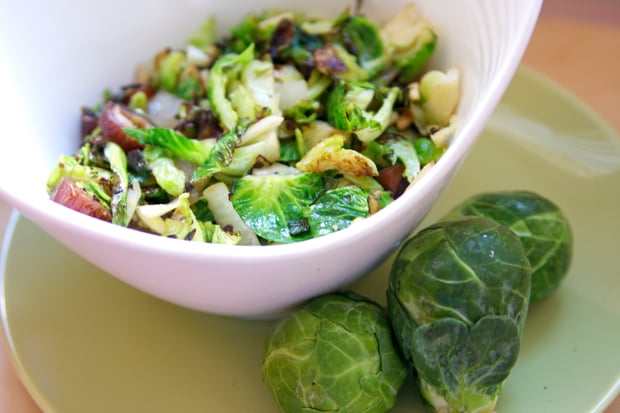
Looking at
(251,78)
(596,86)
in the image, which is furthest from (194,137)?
(596,86)

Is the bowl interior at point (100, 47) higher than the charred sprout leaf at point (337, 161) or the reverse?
higher

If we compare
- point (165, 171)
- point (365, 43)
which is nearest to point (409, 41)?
point (365, 43)

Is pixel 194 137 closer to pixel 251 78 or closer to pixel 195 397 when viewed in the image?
pixel 251 78

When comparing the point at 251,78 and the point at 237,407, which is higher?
the point at 251,78

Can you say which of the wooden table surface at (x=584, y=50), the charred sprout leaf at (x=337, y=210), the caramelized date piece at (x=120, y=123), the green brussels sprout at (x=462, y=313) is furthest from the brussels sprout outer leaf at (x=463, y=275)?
the wooden table surface at (x=584, y=50)

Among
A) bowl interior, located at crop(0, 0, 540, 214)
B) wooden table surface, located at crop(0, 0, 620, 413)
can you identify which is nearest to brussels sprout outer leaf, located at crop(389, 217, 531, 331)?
bowl interior, located at crop(0, 0, 540, 214)

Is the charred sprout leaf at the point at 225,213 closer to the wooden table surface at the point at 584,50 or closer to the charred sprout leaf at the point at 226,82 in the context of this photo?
the charred sprout leaf at the point at 226,82
